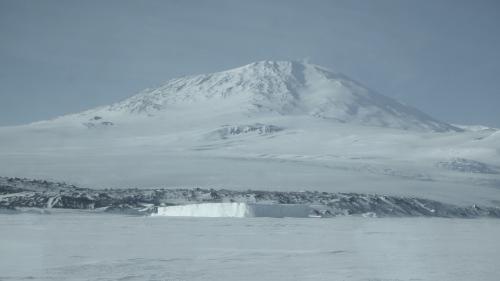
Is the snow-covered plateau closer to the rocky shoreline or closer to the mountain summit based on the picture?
the rocky shoreline

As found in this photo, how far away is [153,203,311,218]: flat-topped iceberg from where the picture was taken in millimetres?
27406

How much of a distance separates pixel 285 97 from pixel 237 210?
117m

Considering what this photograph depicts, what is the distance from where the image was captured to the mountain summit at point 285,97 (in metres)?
132

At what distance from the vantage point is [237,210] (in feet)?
90.1

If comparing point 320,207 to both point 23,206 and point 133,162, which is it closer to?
point 23,206

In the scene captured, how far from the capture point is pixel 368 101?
14925cm

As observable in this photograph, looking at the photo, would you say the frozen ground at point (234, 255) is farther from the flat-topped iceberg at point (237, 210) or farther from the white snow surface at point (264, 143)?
the white snow surface at point (264, 143)

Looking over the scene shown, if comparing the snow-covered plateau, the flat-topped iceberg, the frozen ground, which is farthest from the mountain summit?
the frozen ground

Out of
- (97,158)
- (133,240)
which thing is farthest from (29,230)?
(97,158)

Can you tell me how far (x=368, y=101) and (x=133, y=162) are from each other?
97304 mm

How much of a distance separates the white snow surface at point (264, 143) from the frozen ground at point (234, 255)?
96.1ft

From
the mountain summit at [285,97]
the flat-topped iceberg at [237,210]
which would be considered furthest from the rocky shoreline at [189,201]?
the mountain summit at [285,97]

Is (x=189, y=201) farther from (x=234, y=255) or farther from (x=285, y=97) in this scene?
(x=285, y=97)

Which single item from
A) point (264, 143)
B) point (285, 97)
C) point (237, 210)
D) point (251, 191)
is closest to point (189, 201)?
point (251, 191)
